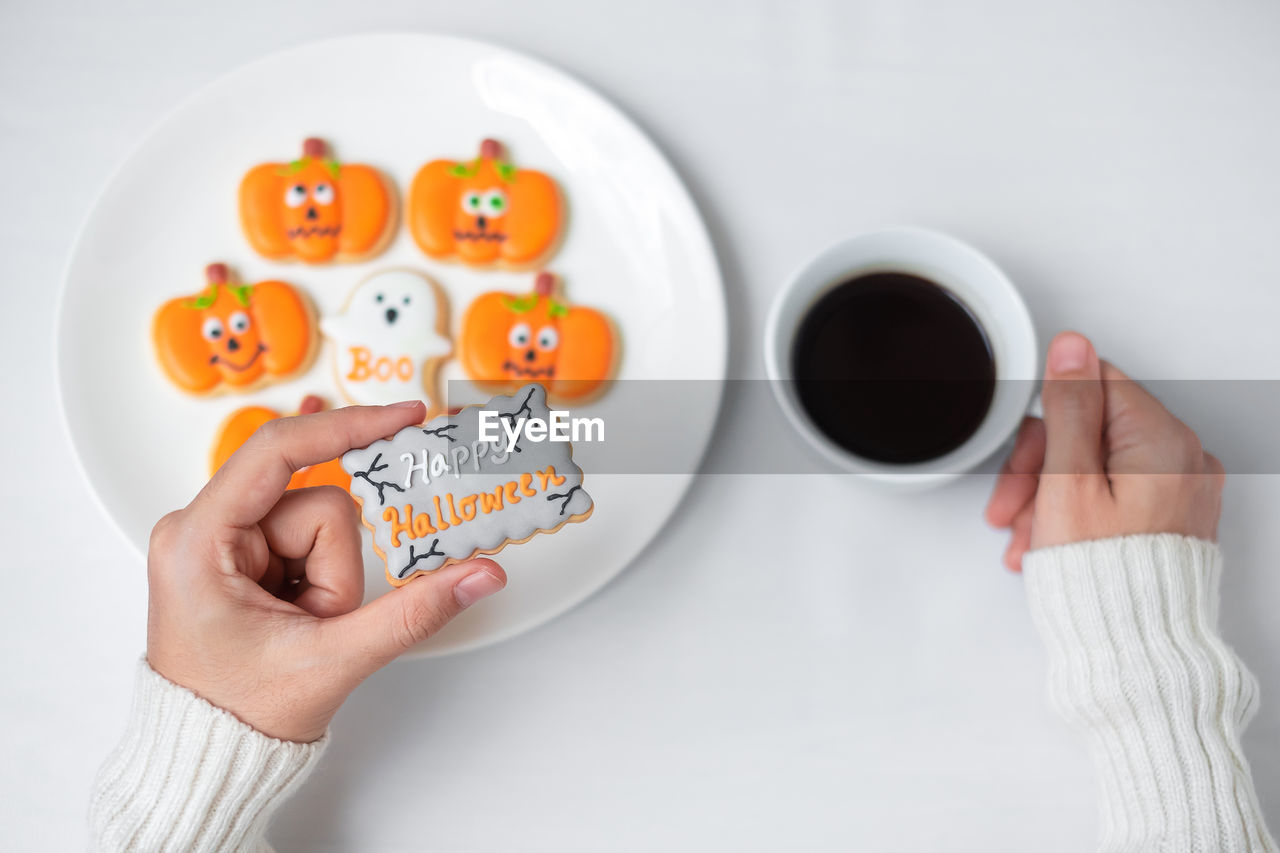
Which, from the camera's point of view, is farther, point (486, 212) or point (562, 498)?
point (486, 212)

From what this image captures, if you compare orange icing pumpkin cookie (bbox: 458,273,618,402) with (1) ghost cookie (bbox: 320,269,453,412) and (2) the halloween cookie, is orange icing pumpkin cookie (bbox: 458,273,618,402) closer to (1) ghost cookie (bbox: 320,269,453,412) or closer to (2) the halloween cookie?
(1) ghost cookie (bbox: 320,269,453,412)

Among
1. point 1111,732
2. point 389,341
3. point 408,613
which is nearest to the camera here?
point 408,613

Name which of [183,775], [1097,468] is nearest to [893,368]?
[1097,468]

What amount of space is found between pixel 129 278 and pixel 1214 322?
3.76 feet

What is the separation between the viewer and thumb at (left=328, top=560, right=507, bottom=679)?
578 mm

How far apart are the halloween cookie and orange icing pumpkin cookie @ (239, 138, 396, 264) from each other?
0.17 metres

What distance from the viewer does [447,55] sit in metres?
0.84

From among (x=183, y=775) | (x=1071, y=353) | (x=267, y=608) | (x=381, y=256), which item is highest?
(x=381, y=256)

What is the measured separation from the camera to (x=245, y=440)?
0.77 meters

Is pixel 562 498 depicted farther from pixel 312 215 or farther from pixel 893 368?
pixel 312 215

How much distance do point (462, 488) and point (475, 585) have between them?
0.23 feet

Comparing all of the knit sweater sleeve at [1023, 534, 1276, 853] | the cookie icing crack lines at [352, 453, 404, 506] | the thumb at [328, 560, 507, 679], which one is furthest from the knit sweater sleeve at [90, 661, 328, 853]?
the knit sweater sleeve at [1023, 534, 1276, 853]

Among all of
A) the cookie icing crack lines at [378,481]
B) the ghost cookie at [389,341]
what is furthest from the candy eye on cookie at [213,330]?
the cookie icing crack lines at [378,481]

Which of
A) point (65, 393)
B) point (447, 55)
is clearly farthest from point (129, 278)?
point (447, 55)
